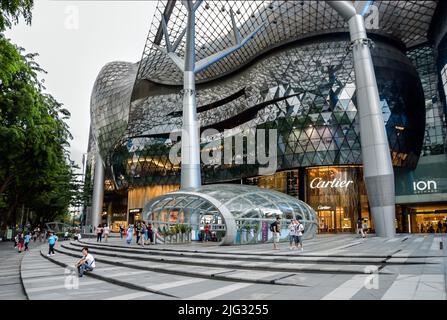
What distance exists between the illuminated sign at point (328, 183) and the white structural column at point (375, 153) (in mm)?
17975

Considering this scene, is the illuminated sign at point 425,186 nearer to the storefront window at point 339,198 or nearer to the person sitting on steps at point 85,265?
the storefront window at point 339,198

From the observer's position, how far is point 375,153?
84.0 feet

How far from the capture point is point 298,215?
2656 centimetres

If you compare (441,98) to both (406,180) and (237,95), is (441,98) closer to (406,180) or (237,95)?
(406,180)

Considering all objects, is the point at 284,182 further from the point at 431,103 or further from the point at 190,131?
the point at 431,103

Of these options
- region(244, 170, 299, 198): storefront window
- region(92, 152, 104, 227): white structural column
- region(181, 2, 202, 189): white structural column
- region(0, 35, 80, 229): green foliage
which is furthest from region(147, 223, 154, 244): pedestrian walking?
region(92, 152, 104, 227): white structural column

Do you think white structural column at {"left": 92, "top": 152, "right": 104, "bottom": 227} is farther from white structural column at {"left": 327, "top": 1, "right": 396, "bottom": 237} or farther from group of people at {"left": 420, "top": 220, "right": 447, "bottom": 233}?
group of people at {"left": 420, "top": 220, "right": 447, "bottom": 233}

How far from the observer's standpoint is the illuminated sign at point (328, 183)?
144 feet

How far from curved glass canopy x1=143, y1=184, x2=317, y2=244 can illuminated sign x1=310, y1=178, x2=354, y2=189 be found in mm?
18516

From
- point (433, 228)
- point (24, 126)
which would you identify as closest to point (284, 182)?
point (433, 228)

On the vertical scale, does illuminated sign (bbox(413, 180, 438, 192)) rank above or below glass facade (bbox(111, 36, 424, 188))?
below

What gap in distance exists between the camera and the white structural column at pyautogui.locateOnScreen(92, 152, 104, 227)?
6406cm
